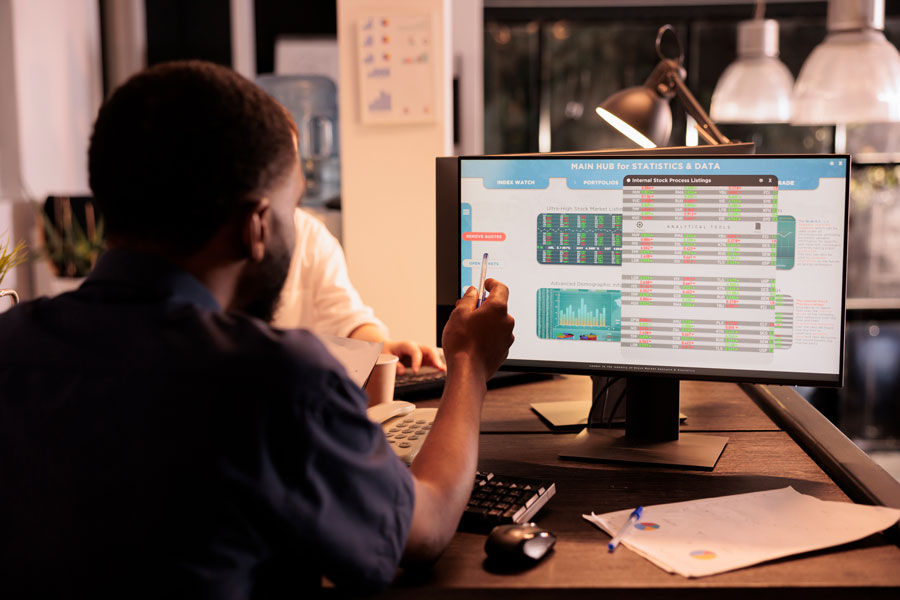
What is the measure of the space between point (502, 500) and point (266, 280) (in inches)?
15.5

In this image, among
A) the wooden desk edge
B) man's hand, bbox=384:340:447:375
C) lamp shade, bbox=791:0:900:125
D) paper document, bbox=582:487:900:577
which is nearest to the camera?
paper document, bbox=582:487:900:577

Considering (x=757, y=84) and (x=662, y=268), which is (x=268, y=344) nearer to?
(x=662, y=268)

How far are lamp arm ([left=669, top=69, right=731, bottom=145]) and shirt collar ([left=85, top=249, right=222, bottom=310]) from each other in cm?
113

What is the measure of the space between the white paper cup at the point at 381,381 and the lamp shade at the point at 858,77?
56.7 inches

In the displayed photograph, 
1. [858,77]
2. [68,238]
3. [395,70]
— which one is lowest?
[68,238]

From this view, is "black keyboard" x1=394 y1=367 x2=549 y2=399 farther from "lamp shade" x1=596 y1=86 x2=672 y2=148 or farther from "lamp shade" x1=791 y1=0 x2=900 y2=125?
"lamp shade" x1=791 y1=0 x2=900 y2=125

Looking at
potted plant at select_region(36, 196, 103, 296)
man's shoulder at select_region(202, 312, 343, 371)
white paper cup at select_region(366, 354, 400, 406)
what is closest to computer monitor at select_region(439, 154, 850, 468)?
white paper cup at select_region(366, 354, 400, 406)

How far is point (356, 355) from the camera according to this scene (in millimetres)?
1398

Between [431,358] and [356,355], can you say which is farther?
[431,358]

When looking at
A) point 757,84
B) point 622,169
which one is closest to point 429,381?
point 622,169

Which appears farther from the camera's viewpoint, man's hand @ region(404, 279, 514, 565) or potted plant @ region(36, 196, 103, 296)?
potted plant @ region(36, 196, 103, 296)

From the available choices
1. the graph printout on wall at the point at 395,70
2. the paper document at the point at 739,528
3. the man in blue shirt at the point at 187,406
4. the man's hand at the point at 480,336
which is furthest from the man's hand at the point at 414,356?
the graph printout on wall at the point at 395,70

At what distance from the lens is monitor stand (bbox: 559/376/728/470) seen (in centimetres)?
130

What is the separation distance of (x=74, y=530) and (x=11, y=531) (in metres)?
0.07
